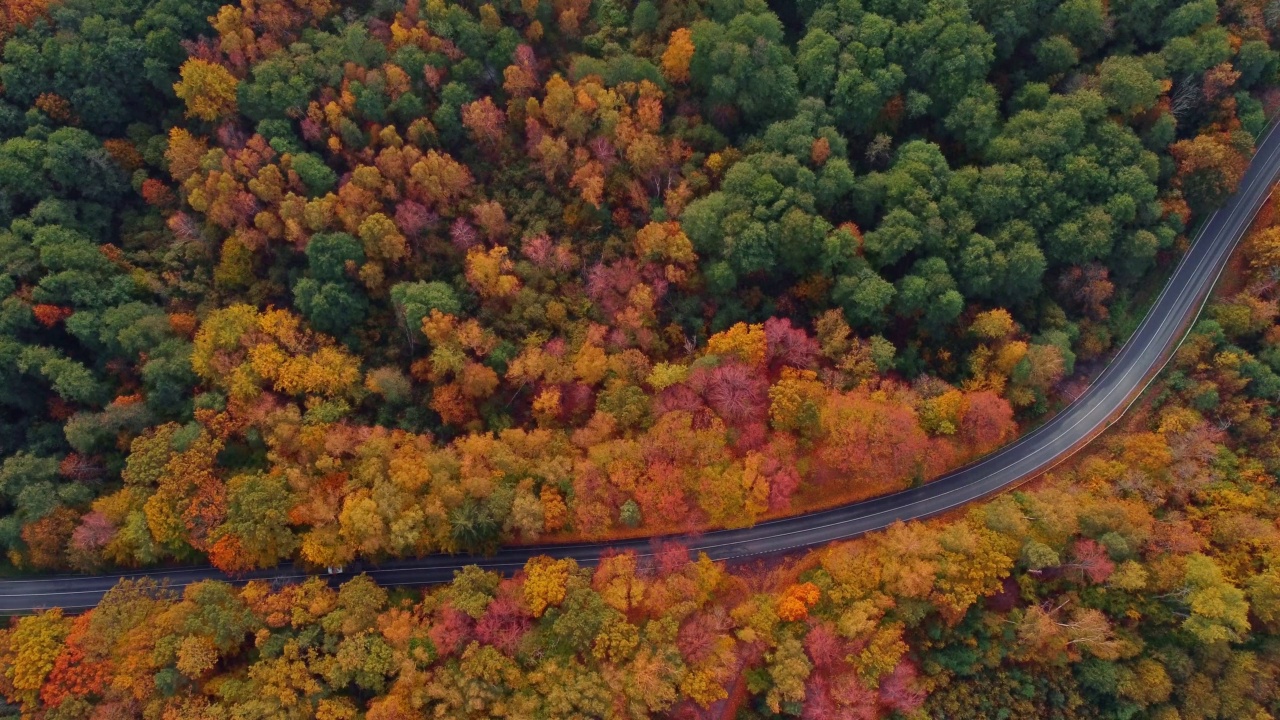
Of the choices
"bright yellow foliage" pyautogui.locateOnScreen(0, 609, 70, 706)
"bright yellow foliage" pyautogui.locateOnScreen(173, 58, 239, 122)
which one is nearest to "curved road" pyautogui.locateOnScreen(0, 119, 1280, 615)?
"bright yellow foliage" pyautogui.locateOnScreen(0, 609, 70, 706)

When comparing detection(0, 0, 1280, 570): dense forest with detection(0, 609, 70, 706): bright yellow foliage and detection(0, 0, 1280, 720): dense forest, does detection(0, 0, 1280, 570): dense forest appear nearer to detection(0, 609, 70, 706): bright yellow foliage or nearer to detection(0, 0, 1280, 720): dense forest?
detection(0, 0, 1280, 720): dense forest

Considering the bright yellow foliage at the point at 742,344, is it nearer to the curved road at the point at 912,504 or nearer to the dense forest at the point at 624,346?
the dense forest at the point at 624,346

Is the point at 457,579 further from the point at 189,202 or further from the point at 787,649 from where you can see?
the point at 189,202

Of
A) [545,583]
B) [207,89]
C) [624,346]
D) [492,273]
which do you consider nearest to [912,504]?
[624,346]

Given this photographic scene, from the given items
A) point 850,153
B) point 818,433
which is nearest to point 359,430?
point 818,433

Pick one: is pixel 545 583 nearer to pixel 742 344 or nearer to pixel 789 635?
pixel 789 635

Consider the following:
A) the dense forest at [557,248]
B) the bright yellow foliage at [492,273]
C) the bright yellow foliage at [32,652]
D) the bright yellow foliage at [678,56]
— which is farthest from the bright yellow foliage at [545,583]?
the bright yellow foliage at [678,56]
